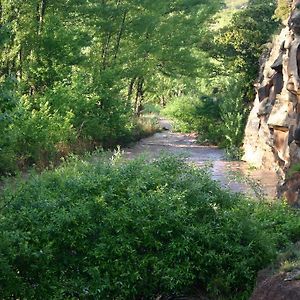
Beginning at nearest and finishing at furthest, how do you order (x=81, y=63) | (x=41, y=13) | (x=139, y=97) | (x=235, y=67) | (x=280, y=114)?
1. (x=280, y=114)
2. (x=41, y=13)
3. (x=81, y=63)
4. (x=235, y=67)
5. (x=139, y=97)

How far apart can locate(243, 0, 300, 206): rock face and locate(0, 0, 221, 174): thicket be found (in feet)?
19.3

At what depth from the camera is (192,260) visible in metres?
7.27

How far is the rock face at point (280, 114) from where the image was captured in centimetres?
1423

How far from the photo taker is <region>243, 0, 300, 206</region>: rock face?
14227 mm

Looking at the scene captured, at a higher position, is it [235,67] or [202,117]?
[235,67]

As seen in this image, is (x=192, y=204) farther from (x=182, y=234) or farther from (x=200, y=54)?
(x=200, y=54)

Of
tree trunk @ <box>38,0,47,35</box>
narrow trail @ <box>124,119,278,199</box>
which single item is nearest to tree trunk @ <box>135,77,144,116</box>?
narrow trail @ <box>124,119,278,199</box>

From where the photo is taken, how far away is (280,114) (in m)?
16.8

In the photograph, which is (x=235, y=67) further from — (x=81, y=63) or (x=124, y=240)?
(x=124, y=240)

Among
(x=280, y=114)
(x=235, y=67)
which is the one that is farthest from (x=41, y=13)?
(x=235, y=67)

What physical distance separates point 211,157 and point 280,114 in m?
7.42

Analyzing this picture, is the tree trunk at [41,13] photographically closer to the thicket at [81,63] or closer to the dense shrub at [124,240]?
the thicket at [81,63]

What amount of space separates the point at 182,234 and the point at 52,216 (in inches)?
65.0

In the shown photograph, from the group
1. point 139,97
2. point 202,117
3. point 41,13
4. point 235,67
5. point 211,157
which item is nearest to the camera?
point 41,13
